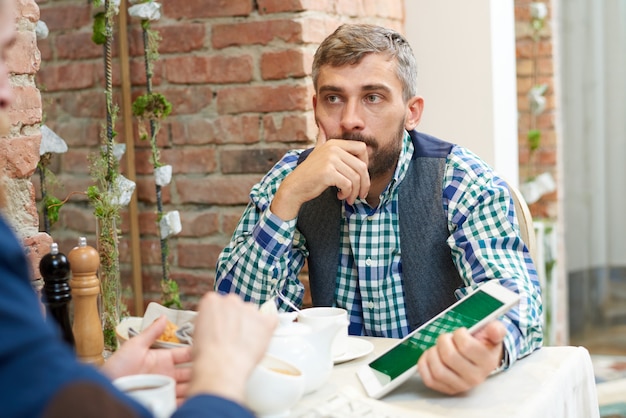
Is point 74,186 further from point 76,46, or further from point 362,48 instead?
point 362,48

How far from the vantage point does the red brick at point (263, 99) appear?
2107 millimetres

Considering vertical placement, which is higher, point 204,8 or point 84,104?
point 204,8

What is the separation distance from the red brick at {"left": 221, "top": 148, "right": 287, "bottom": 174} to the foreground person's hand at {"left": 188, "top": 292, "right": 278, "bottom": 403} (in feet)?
4.25

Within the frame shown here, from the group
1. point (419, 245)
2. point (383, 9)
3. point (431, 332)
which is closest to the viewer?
point (431, 332)

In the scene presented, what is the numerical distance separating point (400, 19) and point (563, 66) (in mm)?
1691

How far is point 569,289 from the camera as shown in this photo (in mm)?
4117

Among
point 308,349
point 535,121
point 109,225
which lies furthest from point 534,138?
point 308,349

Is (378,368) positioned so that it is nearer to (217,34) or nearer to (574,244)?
(217,34)

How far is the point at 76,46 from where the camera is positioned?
2357 mm

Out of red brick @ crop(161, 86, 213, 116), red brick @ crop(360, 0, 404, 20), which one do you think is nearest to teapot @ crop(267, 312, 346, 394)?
red brick @ crop(161, 86, 213, 116)

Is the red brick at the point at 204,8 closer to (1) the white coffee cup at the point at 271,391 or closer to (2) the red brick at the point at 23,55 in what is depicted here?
(2) the red brick at the point at 23,55

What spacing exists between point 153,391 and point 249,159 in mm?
1303

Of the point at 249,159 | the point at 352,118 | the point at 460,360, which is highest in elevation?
the point at 352,118

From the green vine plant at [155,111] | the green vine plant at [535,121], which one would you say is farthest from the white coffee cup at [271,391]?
the green vine plant at [535,121]
